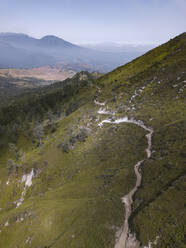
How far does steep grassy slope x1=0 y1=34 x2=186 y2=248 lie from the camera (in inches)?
1109

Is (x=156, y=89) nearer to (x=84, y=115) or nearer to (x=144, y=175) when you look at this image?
(x=84, y=115)

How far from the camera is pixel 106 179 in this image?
151ft

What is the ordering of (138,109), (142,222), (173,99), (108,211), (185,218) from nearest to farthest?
(185,218), (142,222), (108,211), (173,99), (138,109)

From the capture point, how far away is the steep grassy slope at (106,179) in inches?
1109

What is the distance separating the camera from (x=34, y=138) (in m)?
136

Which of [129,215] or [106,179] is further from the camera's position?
[106,179]

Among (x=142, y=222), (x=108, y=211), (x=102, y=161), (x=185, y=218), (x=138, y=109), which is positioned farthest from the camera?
(x=138, y=109)

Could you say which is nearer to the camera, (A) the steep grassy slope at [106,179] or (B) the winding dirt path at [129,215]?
(B) the winding dirt path at [129,215]

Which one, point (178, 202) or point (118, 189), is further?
point (118, 189)

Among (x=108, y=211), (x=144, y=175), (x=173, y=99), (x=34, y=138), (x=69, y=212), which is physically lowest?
(x=34, y=138)

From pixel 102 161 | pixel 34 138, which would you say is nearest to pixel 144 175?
pixel 102 161

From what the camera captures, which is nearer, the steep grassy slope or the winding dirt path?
the winding dirt path

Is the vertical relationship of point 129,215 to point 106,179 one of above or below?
above

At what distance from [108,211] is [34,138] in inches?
4609
